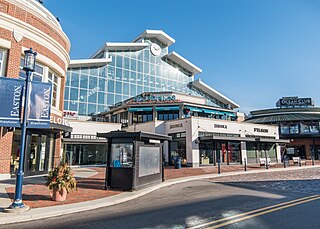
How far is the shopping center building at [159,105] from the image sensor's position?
2889 cm

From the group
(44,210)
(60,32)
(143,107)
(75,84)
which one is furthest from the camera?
(75,84)

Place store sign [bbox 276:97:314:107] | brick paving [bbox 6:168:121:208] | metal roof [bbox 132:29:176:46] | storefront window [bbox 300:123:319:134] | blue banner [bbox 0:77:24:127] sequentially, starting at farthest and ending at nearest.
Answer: store sign [bbox 276:97:314:107] → metal roof [bbox 132:29:176:46] → storefront window [bbox 300:123:319:134] → blue banner [bbox 0:77:24:127] → brick paving [bbox 6:168:121:208]

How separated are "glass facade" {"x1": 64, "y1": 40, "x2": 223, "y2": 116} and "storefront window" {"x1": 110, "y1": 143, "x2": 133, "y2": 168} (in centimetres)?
2855

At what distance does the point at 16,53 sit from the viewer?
14773 mm

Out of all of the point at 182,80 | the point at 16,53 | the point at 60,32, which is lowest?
the point at 16,53

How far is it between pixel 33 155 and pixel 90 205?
377 inches

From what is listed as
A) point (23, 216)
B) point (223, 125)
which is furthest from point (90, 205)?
point (223, 125)

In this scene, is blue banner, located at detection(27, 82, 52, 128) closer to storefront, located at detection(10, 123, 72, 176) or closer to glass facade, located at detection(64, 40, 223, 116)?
storefront, located at detection(10, 123, 72, 176)

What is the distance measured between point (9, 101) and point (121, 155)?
6022 millimetres

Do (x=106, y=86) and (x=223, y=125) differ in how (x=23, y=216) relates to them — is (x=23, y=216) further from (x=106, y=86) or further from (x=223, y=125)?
(x=106, y=86)

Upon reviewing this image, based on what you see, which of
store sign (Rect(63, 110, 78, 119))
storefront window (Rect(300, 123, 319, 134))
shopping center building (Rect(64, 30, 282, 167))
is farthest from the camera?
storefront window (Rect(300, 123, 319, 134))

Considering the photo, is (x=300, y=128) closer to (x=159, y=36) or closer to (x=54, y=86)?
(x=159, y=36)

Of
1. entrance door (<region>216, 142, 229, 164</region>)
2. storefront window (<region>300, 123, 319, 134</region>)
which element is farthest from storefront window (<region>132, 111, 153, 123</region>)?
storefront window (<region>300, 123, 319, 134</region>)

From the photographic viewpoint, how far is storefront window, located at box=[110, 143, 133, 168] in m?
12.2
